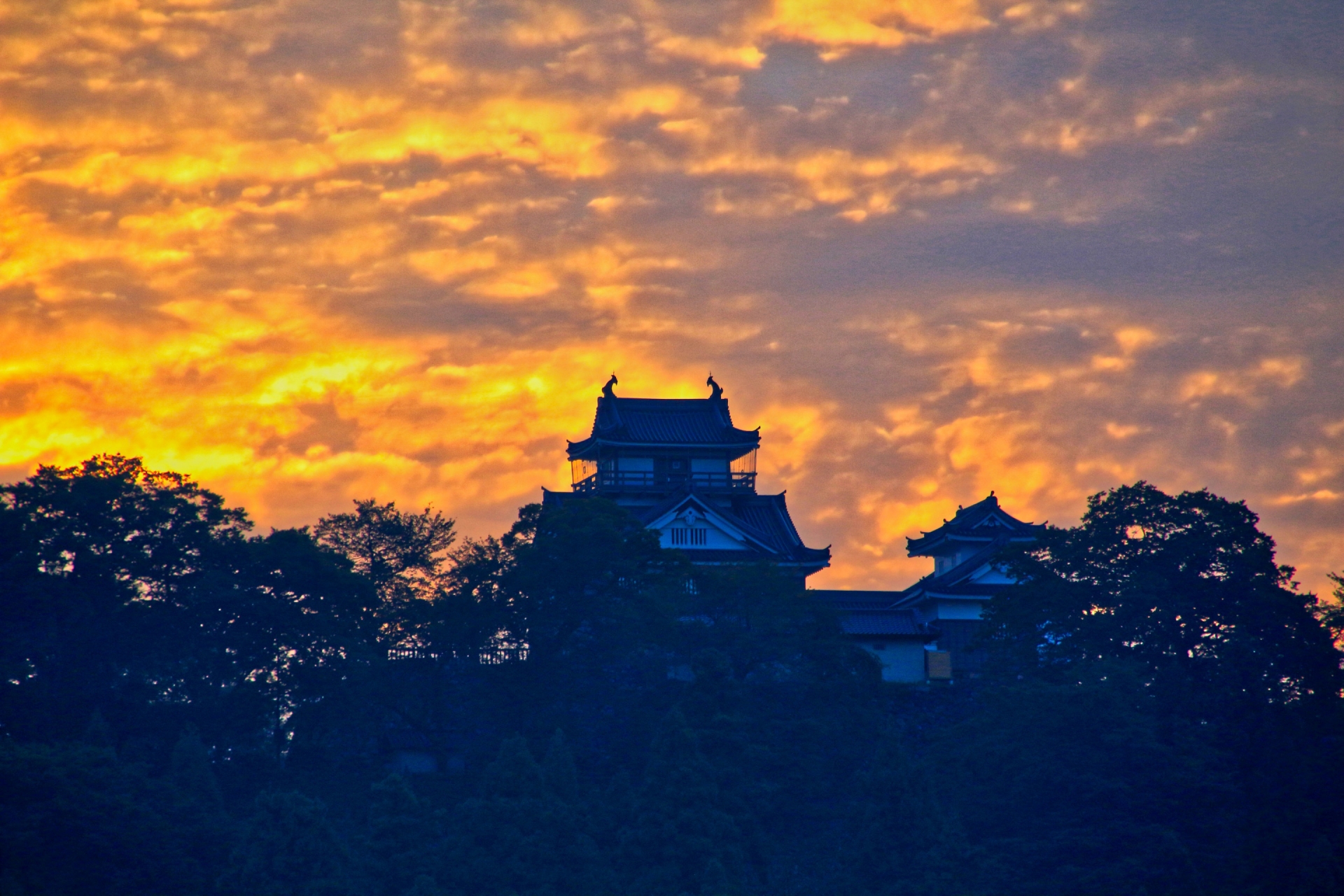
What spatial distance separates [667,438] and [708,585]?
17162mm

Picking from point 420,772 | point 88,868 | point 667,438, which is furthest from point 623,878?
point 667,438

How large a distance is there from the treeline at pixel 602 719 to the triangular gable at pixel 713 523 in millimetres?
10512

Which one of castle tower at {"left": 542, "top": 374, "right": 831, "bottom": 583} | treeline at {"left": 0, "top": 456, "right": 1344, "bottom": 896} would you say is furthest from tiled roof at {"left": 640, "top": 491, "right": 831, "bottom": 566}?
treeline at {"left": 0, "top": 456, "right": 1344, "bottom": 896}

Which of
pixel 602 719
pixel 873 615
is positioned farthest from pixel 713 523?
pixel 602 719

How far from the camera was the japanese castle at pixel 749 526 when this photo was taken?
175 feet

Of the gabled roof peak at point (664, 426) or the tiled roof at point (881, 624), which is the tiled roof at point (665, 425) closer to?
the gabled roof peak at point (664, 426)

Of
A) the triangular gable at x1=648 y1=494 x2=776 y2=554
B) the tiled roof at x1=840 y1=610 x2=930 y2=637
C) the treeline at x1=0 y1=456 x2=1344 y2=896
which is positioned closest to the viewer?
the treeline at x1=0 y1=456 x2=1344 y2=896

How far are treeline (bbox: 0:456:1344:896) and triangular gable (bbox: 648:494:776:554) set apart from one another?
10.5 m

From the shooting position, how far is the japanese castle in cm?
5338

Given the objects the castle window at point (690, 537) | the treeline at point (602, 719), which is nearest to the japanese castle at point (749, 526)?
the castle window at point (690, 537)

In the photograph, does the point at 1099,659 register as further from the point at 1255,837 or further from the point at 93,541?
the point at 93,541

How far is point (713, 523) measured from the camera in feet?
186

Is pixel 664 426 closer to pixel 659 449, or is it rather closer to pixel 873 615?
pixel 659 449

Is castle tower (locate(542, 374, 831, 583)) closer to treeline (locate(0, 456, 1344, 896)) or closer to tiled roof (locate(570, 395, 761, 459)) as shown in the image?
tiled roof (locate(570, 395, 761, 459))
